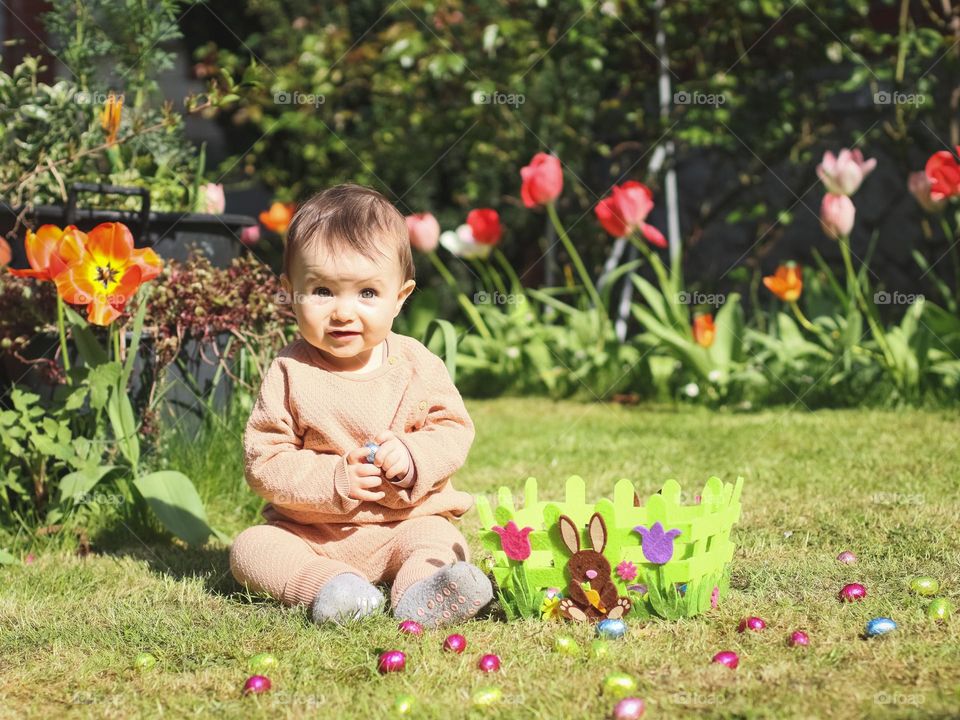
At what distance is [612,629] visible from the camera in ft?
5.97

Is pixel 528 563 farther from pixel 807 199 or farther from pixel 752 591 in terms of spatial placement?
pixel 807 199

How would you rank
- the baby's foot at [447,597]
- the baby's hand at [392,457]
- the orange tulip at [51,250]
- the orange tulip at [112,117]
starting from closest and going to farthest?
the baby's foot at [447,597] < the baby's hand at [392,457] < the orange tulip at [51,250] < the orange tulip at [112,117]

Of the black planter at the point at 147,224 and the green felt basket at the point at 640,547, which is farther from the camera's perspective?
the black planter at the point at 147,224

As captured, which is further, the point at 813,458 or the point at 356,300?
the point at 813,458

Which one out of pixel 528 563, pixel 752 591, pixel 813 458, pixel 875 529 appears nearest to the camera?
pixel 528 563

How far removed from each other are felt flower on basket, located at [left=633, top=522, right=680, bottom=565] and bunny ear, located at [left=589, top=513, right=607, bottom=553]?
2.4 inches

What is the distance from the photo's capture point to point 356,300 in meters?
2.11

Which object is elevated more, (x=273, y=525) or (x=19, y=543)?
(x=273, y=525)

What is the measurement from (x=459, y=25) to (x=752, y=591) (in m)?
4.05

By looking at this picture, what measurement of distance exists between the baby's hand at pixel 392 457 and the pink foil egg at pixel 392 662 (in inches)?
15.9

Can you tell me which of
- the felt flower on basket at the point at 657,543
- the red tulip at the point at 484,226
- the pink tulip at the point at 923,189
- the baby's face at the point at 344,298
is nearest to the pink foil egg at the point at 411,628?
the felt flower on basket at the point at 657,543

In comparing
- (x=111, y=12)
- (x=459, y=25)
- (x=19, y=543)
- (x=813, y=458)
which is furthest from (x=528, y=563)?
(x=459, y=25)

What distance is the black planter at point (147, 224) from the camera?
9.04 feet

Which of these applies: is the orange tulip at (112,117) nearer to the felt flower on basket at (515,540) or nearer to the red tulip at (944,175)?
the felt flower on basket at (515,540)
